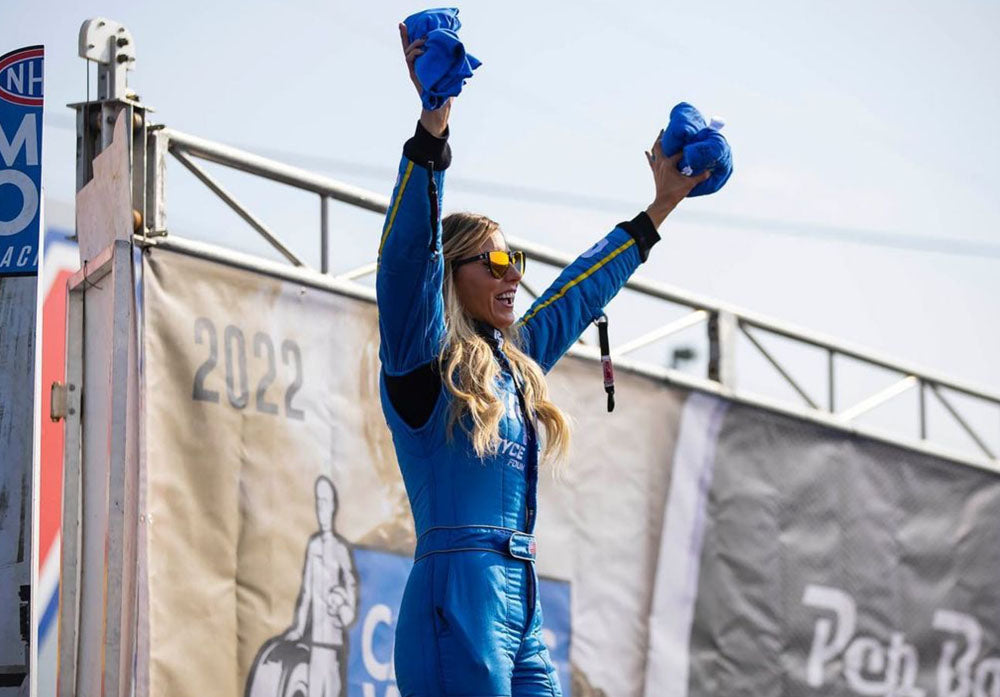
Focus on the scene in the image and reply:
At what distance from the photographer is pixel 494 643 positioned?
107 inches

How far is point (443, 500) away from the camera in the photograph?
2.84 metres

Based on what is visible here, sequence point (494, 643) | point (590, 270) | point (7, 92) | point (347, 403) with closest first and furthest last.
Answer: point (494, 643), point (590, 270), point (7, 92), point (347, 403)

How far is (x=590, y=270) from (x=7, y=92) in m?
1.97

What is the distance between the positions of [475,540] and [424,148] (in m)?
0.76

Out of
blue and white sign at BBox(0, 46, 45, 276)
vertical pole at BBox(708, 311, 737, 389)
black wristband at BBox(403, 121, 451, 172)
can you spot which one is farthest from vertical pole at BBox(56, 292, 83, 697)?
vertical pole at BBox(708, 311, 737, 389)

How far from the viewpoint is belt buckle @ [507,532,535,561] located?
2832 mm

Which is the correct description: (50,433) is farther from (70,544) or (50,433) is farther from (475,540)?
(475,540)

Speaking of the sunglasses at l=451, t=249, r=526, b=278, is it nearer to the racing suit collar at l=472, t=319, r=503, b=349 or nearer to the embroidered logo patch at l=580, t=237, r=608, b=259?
the racing suit collar at l=472, t=319, r=503, b=349

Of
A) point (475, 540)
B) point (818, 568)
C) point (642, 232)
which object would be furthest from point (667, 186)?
point (818, 568)

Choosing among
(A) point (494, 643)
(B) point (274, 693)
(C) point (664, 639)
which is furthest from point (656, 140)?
(C) point (664, 639)

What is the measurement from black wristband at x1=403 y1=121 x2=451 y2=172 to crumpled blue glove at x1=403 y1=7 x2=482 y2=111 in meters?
0.06

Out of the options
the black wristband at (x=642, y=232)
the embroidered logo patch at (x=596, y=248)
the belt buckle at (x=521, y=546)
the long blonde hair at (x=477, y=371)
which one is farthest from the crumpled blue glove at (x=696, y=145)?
the belt buckle at (x=521, y=546)

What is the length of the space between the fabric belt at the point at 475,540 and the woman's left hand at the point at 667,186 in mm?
915

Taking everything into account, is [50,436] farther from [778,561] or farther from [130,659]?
[778,561]
